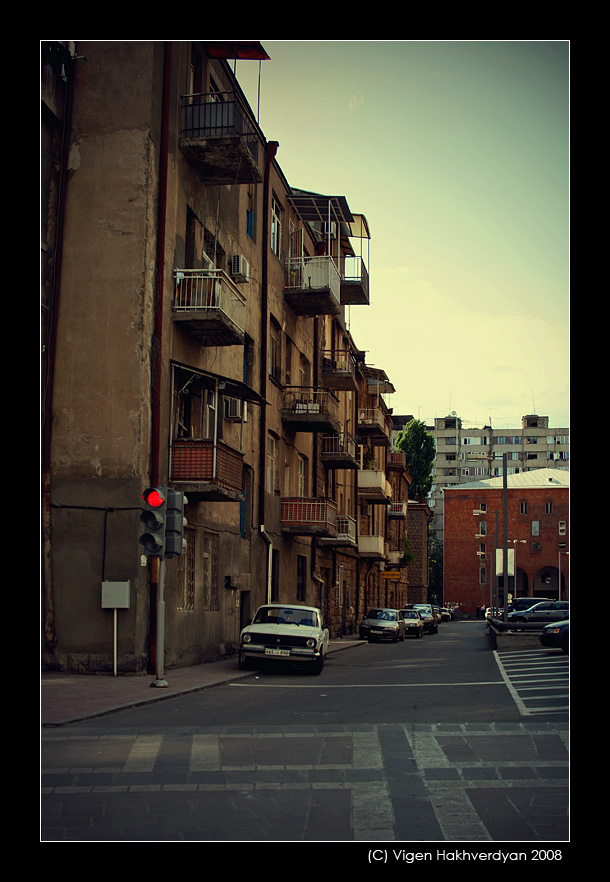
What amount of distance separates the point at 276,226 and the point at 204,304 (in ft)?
37.6

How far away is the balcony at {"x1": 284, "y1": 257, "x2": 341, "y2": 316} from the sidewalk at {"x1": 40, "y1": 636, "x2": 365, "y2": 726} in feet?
48.2

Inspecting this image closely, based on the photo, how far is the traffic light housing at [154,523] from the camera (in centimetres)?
1504

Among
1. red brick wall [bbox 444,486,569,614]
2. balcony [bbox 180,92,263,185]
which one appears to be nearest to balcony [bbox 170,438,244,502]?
balcony [bbox 180,92,263,185]

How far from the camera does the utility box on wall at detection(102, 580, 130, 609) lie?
17.8 m

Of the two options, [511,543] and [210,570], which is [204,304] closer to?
[210,570]

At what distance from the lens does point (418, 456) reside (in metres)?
93.7

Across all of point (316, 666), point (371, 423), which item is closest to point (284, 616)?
point (316, 666)

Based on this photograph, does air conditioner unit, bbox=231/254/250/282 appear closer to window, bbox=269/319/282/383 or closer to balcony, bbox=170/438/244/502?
window, bbox=269/319/282/383

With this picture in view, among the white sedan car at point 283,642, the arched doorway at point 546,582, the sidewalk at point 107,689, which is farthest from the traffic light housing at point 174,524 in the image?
the arched doorway at point 546,582
